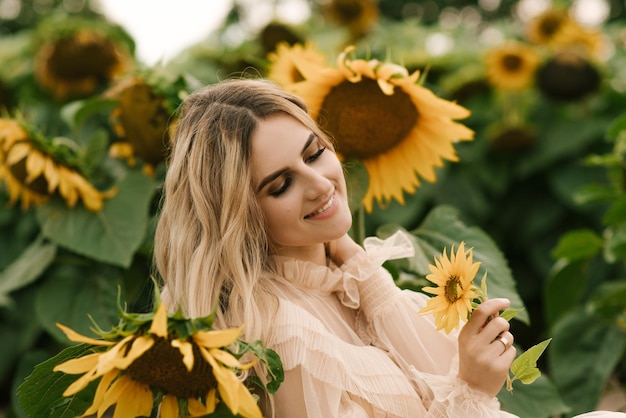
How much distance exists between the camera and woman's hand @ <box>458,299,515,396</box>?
0.92 meters

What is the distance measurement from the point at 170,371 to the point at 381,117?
58 centimetres

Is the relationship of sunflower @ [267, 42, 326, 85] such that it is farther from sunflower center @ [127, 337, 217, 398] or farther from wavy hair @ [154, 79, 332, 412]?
sunflower center @ [127, 337, 217, 398]

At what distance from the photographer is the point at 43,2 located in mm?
5566

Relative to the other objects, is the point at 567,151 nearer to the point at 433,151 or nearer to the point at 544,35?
the point at 544,35

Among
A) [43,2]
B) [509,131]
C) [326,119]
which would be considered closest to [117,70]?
[326,119]

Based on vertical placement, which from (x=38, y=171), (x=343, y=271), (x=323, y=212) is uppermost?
(x=323, y=212)

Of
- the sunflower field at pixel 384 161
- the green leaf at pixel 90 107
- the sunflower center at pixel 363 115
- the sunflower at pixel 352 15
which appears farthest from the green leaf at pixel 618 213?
the sunflower at pixel 352 15

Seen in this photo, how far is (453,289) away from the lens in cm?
89

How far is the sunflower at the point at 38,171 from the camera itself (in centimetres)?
144

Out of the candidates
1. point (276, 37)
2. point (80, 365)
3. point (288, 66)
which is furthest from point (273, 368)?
point (276, 37)

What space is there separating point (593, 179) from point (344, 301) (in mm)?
1435

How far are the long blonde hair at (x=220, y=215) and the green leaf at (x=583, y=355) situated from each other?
0.82m

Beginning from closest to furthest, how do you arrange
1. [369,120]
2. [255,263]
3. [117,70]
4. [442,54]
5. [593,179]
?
[255,263] → [369,120] → [117,70] → [593,179] → [442,54]

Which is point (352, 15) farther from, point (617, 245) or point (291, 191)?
Result: point (291, 191)
